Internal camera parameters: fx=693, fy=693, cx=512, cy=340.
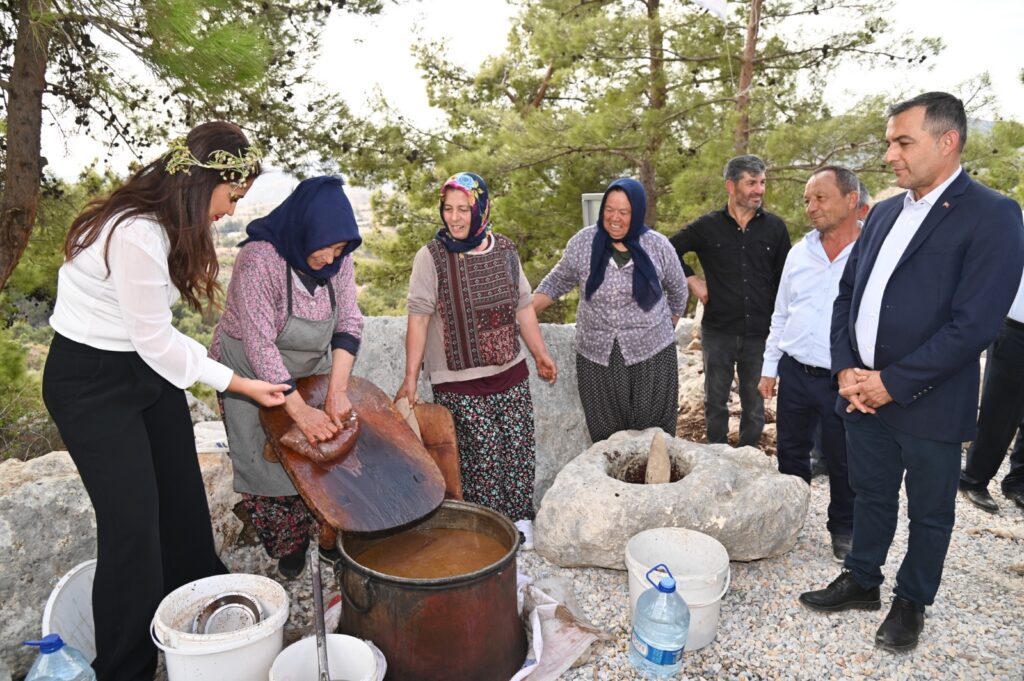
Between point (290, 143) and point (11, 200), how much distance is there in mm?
1607

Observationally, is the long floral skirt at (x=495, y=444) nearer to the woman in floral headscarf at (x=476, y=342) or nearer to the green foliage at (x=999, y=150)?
the woman in floral headscarf at (x=476, y=342)

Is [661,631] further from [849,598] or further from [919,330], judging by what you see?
[919,330]

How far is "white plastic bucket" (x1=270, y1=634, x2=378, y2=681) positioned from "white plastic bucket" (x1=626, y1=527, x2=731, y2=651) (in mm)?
1093

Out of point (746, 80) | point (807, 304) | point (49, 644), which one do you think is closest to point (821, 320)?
Answer: point (807, 304)

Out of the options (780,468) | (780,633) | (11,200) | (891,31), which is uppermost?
(891,31)

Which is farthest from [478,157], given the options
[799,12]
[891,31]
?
[891,31]

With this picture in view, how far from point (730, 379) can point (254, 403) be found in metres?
2.70

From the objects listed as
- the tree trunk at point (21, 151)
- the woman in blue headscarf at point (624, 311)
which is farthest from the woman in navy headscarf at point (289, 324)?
the tree trunk at point (21, 151)

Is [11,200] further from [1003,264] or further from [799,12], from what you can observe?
[799,12]

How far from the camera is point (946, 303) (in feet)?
7.67

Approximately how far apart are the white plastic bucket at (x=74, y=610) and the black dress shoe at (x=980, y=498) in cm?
439

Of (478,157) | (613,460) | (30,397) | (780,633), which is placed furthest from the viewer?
(478,157)

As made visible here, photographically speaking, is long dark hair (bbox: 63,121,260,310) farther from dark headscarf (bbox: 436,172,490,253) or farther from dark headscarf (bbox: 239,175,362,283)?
dark headscarf (bbox: 436,172,490,253)

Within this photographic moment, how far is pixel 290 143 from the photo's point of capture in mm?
4527
